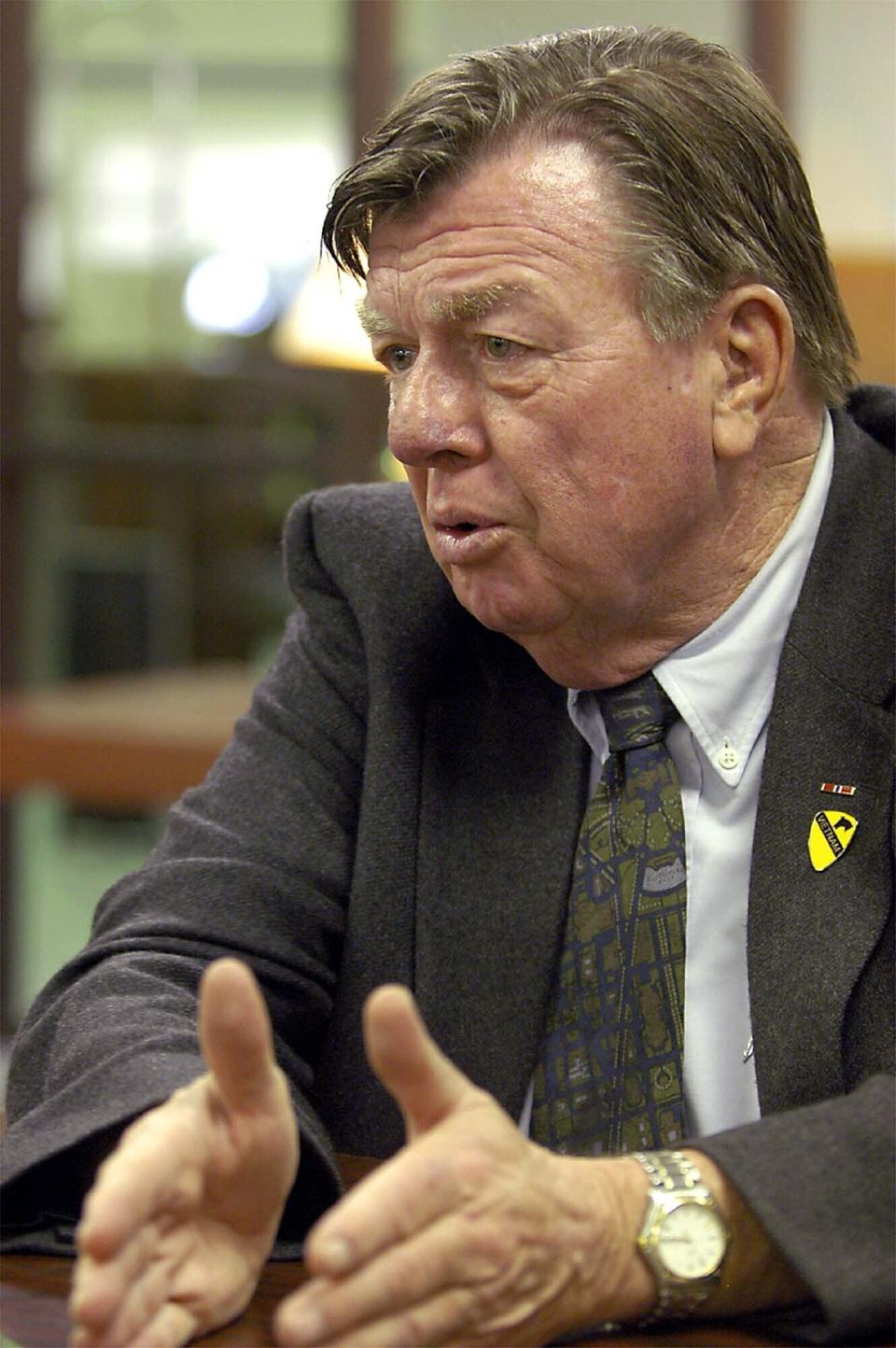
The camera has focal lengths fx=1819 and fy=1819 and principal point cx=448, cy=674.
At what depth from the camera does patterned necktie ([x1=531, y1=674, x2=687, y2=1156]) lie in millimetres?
1405

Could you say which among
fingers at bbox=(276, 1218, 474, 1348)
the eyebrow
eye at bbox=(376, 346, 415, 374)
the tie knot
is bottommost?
fingers at bbox=(276, 1218, 474, 1348)

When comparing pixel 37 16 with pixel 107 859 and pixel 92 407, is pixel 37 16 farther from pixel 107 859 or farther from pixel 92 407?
pixel 107 859

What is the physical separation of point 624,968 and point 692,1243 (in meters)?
0.43

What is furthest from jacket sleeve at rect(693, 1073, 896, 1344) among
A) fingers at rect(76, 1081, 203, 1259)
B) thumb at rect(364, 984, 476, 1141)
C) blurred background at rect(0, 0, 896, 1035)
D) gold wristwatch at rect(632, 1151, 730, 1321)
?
blurred background at rect(0, 0, 896, 1035)

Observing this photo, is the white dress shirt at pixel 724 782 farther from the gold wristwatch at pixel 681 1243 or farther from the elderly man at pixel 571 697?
the gold wristwatch at pixel 681 1243

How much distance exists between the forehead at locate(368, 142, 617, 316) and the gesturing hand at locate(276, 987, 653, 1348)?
680 millimetres

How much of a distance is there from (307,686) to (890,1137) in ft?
2.40

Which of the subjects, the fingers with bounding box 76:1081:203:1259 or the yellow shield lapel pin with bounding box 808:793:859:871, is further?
the yellow shield lapel pin with bounding box 808:793:859:871

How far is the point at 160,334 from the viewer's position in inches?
209

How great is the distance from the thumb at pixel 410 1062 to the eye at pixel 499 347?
64 centimetres

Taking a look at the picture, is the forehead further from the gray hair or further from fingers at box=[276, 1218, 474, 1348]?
fingers at box=[276, 1218, 474, 1348]

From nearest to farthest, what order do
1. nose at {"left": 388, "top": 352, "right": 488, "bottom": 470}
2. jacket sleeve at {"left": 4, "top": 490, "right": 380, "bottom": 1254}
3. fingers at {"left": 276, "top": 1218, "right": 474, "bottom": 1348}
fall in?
1. fingers at {"left": 276, "top": 1218, "right": 474, "bottom": 1348}
2. jacket sleeve at {"left": 4, "top": 490, "right": 380, "bottom": 1254}
3. nose at {"left": 388, "top": 352, "right": 488, "bottom": 470}

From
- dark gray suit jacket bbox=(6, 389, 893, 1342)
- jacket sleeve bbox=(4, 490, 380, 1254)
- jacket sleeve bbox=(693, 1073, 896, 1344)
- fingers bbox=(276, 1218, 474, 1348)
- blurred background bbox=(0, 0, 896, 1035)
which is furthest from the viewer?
blurred background bbox=(0, 0, 896, 1035)

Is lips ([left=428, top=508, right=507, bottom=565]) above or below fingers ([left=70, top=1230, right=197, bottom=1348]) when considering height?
above
